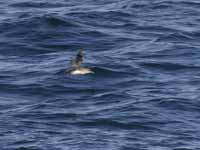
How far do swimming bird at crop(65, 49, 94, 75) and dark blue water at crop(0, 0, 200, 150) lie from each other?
12.0 inches

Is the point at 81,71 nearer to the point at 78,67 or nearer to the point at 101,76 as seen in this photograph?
the point at 78,67

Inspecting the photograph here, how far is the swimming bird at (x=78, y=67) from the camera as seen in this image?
3916cm

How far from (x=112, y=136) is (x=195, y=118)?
3.51 metres

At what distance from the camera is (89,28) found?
5056 cm

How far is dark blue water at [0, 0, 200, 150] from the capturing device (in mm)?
35625

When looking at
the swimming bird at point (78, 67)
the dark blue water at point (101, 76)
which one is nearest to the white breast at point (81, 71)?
the swimming bird at point (78, 67)

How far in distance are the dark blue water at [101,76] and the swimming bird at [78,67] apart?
305 mm

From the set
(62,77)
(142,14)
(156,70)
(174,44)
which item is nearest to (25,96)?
(62,77)

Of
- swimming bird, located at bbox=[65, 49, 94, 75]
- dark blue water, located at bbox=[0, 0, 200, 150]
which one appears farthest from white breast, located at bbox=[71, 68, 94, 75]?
dark blue water, located at bbox=[0, 0, 200, 150]

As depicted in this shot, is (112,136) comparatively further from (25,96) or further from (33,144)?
(25,96)

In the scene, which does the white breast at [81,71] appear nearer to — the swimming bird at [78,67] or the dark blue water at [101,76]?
the swimming bird at [78,67]

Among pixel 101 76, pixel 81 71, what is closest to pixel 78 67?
pixel 81 71

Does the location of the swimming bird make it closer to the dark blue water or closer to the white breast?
the white breast

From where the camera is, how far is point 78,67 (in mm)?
40688
